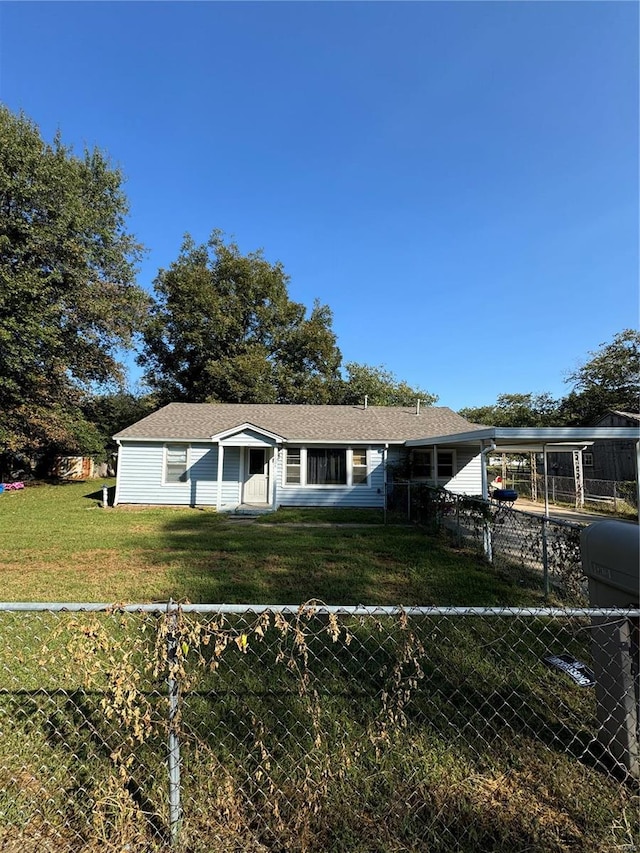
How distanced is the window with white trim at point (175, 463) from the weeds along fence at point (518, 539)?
30.4ft

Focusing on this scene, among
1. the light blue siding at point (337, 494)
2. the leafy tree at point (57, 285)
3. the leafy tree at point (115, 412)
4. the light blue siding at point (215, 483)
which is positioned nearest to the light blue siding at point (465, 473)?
the light blue siding at point (215, 483)

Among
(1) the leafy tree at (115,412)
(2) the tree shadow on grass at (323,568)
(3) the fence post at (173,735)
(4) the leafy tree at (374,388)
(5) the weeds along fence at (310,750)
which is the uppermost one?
(4) the leafy tree at (374,388)

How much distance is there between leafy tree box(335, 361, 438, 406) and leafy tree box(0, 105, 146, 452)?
55.5 feet

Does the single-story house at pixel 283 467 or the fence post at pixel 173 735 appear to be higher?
the single-story house at pixel 283 467

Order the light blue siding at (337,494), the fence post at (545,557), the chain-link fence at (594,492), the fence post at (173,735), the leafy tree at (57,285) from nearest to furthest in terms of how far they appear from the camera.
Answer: the fence post at (173,735) → the fence post at (545,557) → the light blue siding at (337,494) → the chain-link fence at (594,492) → the leafy tree at (57,285)

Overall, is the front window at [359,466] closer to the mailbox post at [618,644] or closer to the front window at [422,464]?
the front window at [422,464]

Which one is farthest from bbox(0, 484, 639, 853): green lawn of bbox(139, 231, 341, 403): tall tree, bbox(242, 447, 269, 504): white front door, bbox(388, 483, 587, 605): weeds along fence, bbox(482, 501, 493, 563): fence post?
bbox(139, 231, 341, 403): tall tree

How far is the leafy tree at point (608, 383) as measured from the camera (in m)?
29.6

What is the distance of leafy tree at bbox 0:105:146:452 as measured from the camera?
1758 cm

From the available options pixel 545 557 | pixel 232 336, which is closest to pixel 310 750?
pixel 545 557

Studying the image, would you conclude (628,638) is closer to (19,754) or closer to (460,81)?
(19,754)

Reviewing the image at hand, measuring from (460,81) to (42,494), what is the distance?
20.6 meters

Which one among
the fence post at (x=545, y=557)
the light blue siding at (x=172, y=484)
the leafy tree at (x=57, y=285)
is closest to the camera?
the fence post at (x=545, y=557)

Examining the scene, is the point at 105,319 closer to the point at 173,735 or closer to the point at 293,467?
the point at 293,467
